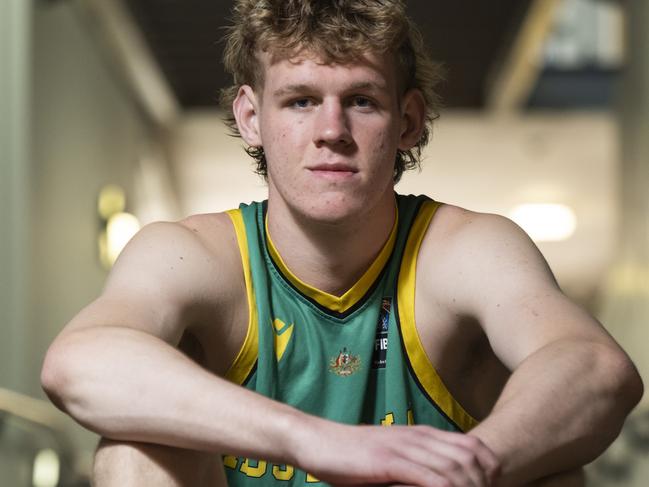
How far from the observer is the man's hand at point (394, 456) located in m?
1.41

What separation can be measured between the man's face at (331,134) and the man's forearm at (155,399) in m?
0.39

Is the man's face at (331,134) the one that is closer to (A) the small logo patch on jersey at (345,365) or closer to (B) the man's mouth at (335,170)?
(B) the man's mouth at (335,170)

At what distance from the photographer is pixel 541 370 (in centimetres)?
156

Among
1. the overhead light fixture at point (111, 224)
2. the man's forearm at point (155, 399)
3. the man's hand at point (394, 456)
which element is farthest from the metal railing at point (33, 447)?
the overhead light fixture at point (111, 224)

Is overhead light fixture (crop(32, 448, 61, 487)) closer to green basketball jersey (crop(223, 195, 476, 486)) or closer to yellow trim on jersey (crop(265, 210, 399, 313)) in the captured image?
green basketball jersey (crop(223, 195, 476, 486))

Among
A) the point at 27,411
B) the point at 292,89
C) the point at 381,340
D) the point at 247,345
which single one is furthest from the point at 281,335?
the point at 27,411

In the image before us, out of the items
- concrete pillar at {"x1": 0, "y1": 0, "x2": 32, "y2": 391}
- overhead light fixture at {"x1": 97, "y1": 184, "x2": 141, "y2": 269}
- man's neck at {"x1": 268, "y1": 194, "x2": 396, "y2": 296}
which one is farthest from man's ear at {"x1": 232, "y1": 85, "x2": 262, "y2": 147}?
overhead light fixture at {"x1": 97, "y1": 184, "x2": 141, "y2": 269}

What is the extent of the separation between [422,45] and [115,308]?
0.83 meters

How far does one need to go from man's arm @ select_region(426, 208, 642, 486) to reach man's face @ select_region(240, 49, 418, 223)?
9.1 inches

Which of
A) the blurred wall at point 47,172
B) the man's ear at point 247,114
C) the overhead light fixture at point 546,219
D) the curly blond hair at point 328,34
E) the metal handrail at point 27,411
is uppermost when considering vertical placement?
the curly blond hair at point 328,34

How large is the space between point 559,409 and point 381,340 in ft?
1.59

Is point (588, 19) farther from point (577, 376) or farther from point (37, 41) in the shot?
point (577, 376)

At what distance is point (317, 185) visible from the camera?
1821 mm

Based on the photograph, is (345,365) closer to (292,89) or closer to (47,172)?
(292,89)
